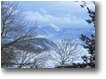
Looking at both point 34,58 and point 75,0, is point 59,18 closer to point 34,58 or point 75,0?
point 75,0

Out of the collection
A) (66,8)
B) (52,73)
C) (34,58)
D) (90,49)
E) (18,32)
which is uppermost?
(66,8)

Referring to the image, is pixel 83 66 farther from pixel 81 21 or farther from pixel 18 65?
pixel 18 65

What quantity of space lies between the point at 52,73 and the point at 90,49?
394 millimetres

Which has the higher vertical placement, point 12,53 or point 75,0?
point 75,0

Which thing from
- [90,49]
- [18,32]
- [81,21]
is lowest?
[90,49]

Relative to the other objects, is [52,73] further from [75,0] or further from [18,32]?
[75,0]

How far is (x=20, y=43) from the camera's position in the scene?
118 cm

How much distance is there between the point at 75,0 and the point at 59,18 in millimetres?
216

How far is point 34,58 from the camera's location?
1.18m

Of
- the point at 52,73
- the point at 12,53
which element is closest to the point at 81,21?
the point at 52,73

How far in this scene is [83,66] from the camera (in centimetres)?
118

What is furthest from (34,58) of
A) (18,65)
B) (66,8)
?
(66,8)

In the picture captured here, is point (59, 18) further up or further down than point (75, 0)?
further down

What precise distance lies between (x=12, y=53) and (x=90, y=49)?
0.68 meters
